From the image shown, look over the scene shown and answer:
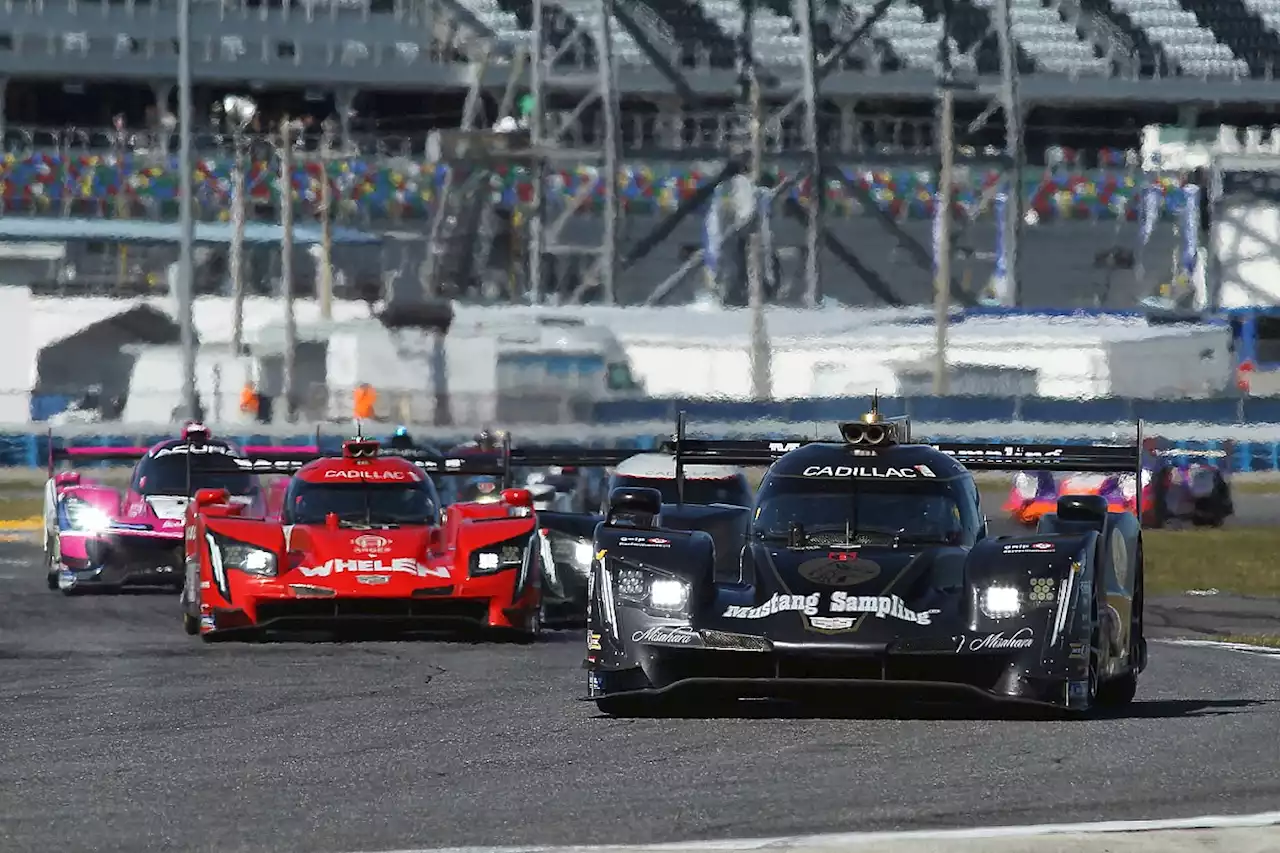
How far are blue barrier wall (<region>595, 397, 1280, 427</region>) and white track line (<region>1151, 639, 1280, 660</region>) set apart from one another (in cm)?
2092

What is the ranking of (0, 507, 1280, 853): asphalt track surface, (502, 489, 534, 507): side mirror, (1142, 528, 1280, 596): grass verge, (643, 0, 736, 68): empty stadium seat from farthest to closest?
(643, 0, 736, 68): empty stadium seat, (1142, 528, 1280, 596): grass verge, (502, 489, 534, 507): side mirror, (0, 507, 1280, 853): asphalt track surface

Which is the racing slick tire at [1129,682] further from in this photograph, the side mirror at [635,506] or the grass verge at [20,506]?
the grass verge at [20,506]

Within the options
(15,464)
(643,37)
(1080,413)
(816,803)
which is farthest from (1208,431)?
(816,803)

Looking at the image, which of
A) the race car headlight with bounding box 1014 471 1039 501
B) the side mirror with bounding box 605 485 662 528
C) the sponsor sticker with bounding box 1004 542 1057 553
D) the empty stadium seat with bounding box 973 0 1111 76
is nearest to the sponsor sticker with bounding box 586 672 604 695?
the side mirror with bounding box 605 485 662 528

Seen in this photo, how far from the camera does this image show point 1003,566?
11055 mm

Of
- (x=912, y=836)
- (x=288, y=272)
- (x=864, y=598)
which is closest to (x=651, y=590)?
(x=864, y=598)

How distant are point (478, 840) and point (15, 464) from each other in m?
37.8

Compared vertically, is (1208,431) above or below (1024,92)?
below

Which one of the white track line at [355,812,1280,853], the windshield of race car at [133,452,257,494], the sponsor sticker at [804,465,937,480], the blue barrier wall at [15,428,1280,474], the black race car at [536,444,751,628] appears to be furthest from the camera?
the blue barrier wall at [15,428,1280,474]

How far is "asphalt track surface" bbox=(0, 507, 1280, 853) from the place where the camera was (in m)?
7.90

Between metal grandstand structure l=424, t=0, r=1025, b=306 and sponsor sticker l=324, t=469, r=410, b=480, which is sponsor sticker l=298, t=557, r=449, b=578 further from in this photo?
metal grandstand structure l=424, t=0, r=1025, b=306

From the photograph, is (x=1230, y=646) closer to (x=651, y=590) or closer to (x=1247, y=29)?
(x=651, y=590)

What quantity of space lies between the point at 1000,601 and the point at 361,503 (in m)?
6.30

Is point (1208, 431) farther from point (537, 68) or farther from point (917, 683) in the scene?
point (917, 683)
